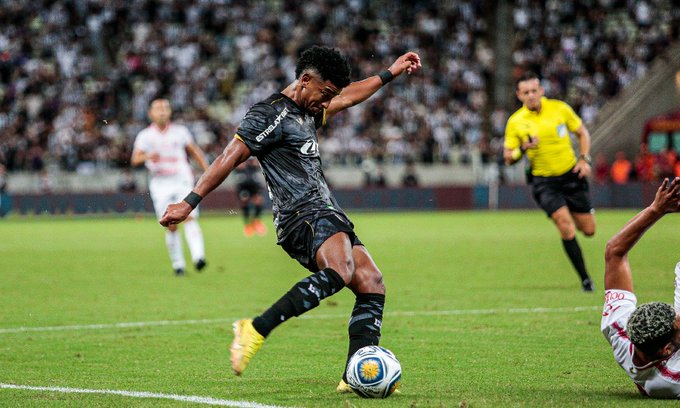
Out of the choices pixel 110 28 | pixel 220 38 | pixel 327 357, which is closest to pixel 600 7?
pixel 220 38

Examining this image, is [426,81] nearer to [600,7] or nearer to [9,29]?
[600,7]

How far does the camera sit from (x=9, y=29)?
4297 cm

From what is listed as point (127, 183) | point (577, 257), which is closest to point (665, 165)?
point (127, 183)

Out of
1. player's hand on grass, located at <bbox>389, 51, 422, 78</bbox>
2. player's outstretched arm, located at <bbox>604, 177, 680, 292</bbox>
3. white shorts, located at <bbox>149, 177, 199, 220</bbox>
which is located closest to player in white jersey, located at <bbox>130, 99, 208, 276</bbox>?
white shorts, located at <bbox>149, 177, 199, 220</bbox>

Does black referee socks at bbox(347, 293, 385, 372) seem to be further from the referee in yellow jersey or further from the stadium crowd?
the stadium crowd

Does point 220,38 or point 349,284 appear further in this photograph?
point 220,38

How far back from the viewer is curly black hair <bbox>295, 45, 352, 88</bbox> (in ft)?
23.5

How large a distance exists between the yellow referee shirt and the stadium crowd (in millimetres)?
24406

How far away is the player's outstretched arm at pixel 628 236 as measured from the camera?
20.6 feet

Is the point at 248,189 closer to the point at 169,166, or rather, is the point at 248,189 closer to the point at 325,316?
the point at 169,166

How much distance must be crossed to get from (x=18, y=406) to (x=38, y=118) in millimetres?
35212

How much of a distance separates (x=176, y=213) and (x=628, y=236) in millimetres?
2741

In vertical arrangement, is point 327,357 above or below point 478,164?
above

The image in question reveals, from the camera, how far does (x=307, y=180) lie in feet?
24.0
